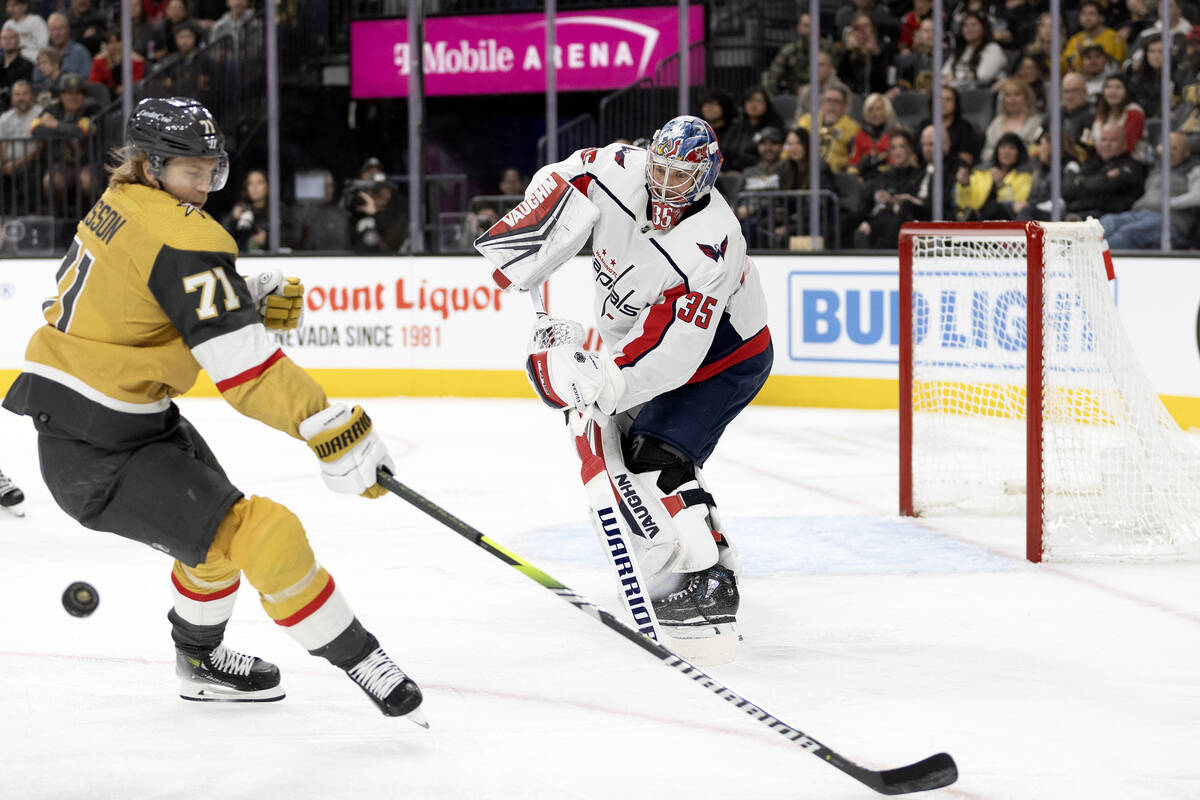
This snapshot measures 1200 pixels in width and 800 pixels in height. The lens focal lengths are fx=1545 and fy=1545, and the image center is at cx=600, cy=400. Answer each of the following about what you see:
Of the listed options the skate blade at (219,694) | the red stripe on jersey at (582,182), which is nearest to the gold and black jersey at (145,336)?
the skate blade at (219,694)

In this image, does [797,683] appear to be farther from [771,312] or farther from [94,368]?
[771,312]

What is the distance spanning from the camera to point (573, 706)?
109 inches

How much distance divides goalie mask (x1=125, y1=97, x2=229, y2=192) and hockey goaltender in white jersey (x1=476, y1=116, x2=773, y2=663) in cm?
90

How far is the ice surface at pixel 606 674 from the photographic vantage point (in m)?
2.40

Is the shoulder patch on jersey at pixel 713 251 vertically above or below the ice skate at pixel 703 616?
above

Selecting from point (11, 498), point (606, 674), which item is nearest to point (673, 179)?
point (606, 674)

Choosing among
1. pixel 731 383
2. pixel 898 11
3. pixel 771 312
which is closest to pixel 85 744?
pixel 731 383

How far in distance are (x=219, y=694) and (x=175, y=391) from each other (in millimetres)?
589

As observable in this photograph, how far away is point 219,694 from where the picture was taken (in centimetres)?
275

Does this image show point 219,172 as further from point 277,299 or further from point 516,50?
point 516,50

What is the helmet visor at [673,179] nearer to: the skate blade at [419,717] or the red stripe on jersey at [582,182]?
the red stripe on jersey at [582,182]

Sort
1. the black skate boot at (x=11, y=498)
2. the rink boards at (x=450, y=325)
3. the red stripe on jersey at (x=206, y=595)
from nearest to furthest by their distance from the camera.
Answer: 1. the red stripe on jersey at (x=206, y=595)
2. the black skate boot at (x=11, y=498)
3. the rink boards at (x=450, y=325)

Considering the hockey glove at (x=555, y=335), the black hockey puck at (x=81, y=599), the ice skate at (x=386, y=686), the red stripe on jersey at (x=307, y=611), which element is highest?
the hockey glove at (x=555, y=335)

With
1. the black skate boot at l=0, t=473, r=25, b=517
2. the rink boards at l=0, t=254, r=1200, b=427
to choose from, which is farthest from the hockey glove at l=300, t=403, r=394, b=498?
the rink boards at l=0, t=254, r=1200, b=427
